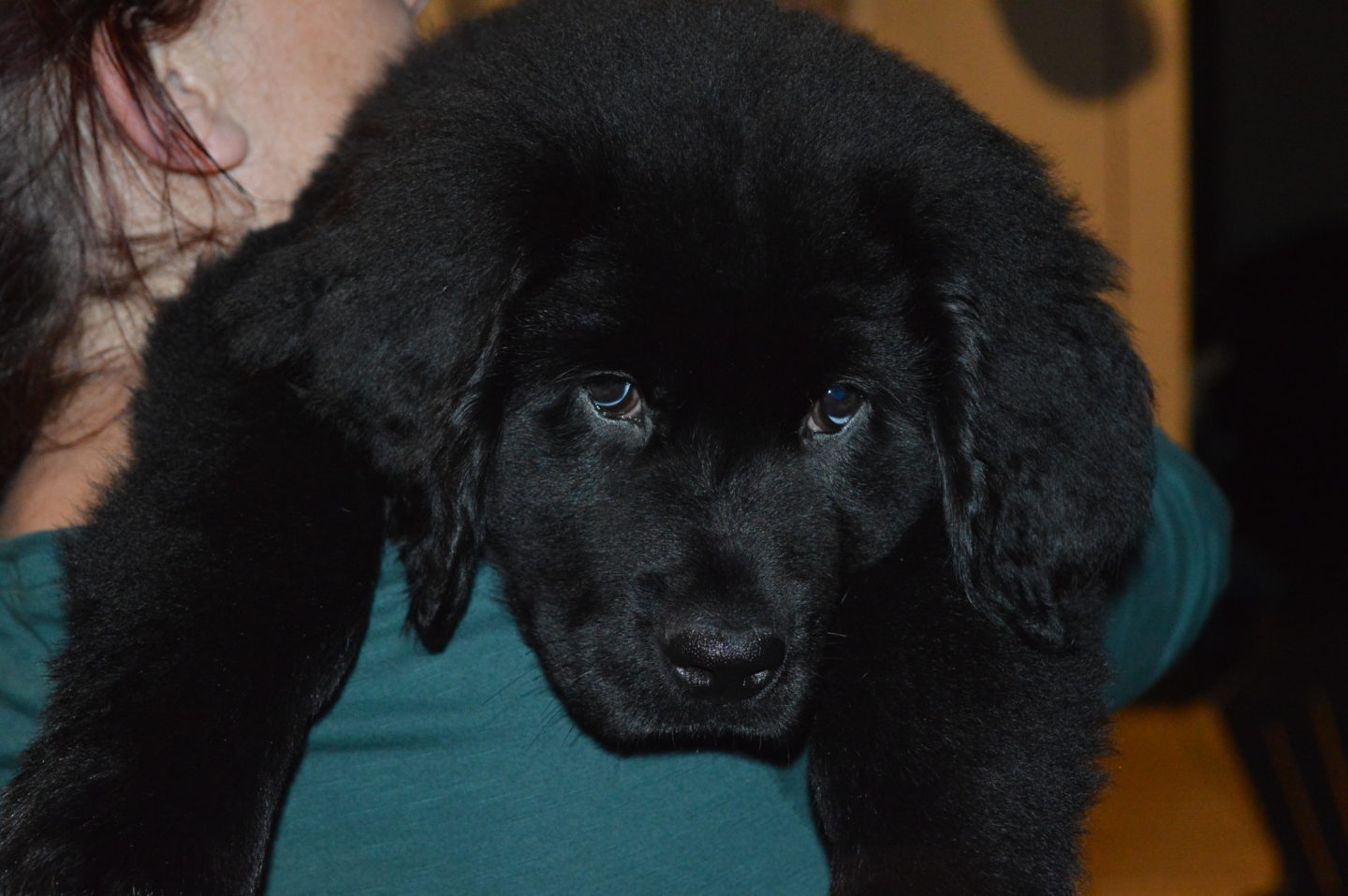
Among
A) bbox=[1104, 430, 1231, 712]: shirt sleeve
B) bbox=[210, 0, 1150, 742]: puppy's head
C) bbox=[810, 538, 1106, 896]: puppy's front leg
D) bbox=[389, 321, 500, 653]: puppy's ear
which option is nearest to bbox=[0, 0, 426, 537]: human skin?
bbox=[210, 0, 1150, 742]: puppy's head

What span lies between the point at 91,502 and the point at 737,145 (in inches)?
36.6

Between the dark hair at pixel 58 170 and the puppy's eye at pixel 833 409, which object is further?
the dark hair at pixel 58 170

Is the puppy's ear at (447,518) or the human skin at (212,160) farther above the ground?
the human skin at (212,160)

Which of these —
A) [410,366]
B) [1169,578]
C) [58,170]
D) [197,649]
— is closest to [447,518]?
[410,366]

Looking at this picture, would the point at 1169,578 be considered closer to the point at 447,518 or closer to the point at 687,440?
the point at 687,440

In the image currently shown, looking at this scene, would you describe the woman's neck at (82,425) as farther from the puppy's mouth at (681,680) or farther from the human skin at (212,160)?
the puppy's mouth at (681,680)

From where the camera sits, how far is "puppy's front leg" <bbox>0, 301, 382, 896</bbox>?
4.41ft

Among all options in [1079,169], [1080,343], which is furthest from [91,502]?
[1079,169]

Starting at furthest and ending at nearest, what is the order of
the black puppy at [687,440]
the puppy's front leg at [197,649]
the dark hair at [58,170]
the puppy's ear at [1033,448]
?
the dark hair at [58,170], the puppy's ear at [1033,448], the black puppy at [687,440], the puppy's front leg at [197,649]

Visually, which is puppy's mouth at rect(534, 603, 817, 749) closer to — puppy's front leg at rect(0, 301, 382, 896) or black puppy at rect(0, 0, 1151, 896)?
black puppy at rect(0, 0, 1151, 896)

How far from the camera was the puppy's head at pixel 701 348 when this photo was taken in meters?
1.54

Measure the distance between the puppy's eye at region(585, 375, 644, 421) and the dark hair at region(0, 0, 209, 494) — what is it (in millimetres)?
673

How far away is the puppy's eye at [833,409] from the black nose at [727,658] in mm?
323

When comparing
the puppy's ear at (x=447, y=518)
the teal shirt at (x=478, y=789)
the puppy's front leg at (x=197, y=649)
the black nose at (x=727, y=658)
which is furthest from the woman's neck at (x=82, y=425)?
the black nose at (x=727, y=658)
